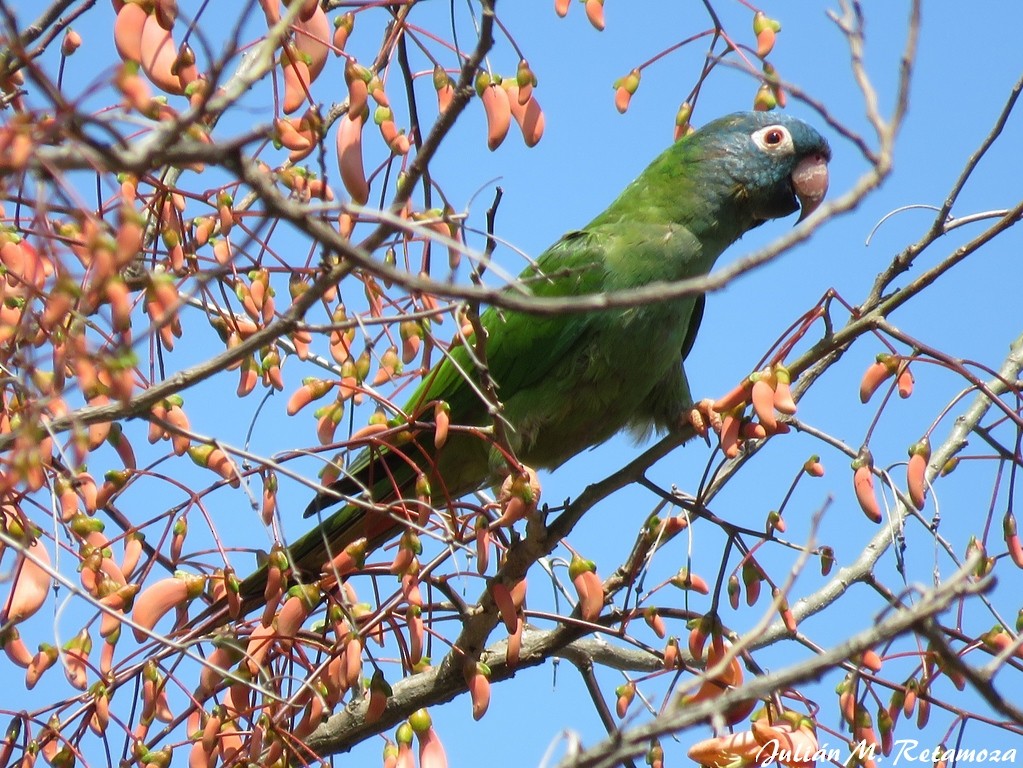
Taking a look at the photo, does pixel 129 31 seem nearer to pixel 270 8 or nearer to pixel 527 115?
pixel 270 8

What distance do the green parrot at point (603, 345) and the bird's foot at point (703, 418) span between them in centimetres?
18

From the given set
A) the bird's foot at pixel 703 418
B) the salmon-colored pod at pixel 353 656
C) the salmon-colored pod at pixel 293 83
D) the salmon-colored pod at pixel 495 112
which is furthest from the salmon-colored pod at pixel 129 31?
the bird's foot at pixel 703 418

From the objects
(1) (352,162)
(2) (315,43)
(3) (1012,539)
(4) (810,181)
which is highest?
(4) (810,181)

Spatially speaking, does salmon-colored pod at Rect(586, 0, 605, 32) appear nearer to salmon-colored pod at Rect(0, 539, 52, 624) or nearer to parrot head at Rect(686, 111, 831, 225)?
salmon-colored pod at Rect(0, 539, 52, 624)

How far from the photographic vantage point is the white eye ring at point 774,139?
412cm

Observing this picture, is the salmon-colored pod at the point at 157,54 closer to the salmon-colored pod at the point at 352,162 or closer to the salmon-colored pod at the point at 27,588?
the salmon-colored pod at the point at 352,162

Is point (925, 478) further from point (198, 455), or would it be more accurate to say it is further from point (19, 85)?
point (19, 85)

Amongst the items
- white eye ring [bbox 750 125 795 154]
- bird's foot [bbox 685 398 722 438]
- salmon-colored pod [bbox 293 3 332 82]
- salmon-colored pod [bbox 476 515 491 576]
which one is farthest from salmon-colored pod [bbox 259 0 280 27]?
white eye ring [bbox 750 125 795 154]

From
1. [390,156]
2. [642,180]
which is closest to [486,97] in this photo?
[390,156]

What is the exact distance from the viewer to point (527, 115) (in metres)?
2.28

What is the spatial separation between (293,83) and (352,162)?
187 mm

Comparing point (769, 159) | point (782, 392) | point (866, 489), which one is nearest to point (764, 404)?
point (782, 392)

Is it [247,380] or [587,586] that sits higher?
[247,380]

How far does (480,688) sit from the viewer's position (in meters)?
2.50
